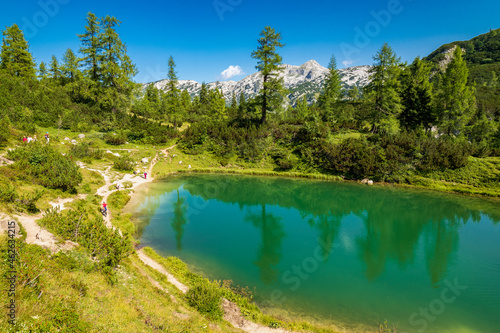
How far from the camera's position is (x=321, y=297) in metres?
11.5

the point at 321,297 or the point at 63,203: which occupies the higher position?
the point at 63,203

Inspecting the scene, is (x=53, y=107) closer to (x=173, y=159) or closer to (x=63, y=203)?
(x=173, y=159)

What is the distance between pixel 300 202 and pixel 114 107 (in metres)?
44.5

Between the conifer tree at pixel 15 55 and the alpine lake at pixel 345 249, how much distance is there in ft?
146

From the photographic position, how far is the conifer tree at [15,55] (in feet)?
145

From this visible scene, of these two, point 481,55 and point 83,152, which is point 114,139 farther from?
point 481,55

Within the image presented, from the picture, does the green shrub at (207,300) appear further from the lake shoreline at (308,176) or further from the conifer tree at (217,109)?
the conifer tree at (217,109)

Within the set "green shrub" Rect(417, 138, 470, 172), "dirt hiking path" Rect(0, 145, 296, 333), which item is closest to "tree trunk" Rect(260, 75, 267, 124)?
"green shrub" Rect(417, 138, 470, 172)

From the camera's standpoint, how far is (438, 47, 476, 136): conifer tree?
36.2m

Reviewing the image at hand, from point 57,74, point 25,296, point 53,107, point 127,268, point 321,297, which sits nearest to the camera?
point 25,296

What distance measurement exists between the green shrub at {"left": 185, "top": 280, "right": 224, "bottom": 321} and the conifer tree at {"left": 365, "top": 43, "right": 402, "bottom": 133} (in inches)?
1650

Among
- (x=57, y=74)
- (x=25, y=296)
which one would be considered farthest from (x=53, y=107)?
(x=25, y=296)

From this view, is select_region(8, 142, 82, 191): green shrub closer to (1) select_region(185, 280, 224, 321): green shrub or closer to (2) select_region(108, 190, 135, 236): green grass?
(2) select_region(108, 190, 135, 236): green grass

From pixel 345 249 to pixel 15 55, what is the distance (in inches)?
2752
